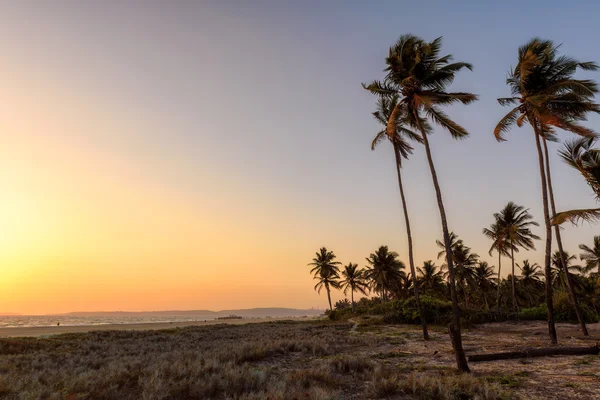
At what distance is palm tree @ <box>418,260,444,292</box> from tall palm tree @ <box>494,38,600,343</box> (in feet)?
151

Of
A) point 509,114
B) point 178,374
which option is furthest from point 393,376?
point 509,114

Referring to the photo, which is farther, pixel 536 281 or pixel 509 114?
pixel 536 281

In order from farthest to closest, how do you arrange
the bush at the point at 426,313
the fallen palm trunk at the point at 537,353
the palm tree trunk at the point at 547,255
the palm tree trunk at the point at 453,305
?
the bush at the point at 426,313 → the palm tree trunk at the point at 547,255 → the fallen palm trunk at the point at 537,353 → the palm tree trunk at the point at 453,305

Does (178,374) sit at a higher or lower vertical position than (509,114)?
lower

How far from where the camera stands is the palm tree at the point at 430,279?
6000cm

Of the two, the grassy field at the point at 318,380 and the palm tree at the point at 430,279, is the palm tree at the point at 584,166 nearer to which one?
the grassy field at the point at 318,380

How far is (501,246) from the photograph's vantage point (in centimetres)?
4109

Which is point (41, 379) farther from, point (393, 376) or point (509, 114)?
point (509, 114)

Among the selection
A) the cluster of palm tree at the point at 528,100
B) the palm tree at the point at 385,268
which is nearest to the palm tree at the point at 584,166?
the cluster of palm tree at the point at 528,100

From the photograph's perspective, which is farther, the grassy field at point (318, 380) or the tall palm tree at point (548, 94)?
the tall palm tree at point (548, 94)

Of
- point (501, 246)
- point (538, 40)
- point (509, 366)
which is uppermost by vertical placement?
point (538, 40)

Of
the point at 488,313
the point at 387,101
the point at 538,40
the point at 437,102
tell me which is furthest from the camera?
the point at 488,313

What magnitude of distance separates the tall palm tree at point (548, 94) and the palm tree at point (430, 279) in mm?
45954

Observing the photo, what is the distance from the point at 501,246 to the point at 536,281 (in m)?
26.2
